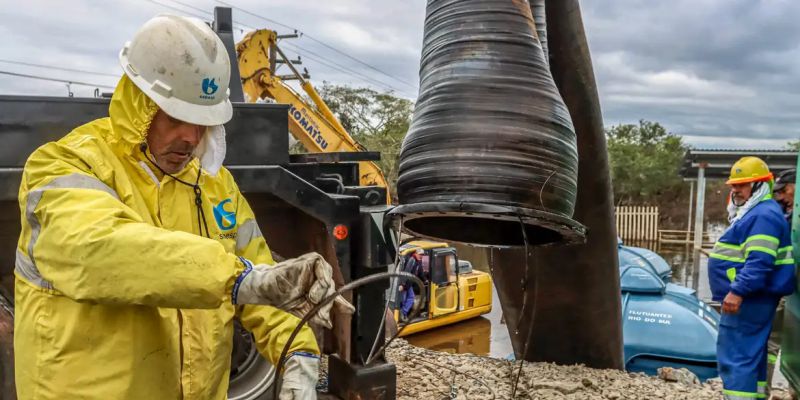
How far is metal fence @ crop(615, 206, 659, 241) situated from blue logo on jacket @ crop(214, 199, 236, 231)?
65.9ft

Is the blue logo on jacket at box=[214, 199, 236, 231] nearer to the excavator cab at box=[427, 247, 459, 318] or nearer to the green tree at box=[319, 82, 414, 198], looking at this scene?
the excavator cab at box=[427, 247, 459, 318]

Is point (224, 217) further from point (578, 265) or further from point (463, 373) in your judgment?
point (578, 265)

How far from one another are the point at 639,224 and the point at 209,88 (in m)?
20.7

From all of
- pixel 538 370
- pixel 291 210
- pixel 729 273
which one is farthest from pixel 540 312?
pixel 291 210

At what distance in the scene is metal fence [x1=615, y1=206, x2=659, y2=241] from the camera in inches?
805

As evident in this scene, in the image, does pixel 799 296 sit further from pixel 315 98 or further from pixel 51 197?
pixel 315 98

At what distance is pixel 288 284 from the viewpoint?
140 centimetres

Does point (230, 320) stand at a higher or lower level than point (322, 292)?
lower

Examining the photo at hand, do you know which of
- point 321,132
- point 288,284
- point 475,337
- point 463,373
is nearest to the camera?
point 288,284

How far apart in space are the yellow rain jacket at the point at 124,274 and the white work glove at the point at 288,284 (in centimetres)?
5

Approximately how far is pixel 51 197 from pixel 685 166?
1611 cm

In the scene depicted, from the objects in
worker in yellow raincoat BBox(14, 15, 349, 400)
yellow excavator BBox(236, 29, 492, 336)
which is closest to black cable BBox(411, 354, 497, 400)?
worker in yellow raincoat BBox(14, 15, 349, 400)

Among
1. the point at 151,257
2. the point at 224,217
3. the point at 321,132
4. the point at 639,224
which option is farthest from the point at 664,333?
the point at 639,224

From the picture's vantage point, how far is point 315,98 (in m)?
10.3
